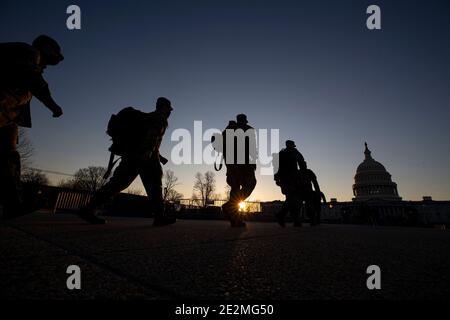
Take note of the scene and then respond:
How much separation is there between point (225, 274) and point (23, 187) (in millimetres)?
3141

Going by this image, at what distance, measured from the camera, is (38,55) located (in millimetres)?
2863

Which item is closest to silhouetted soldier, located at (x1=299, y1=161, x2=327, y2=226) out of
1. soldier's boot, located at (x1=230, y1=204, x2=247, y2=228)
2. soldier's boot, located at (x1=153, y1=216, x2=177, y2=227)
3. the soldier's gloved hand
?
soldier's boot, located at (x1=230, y1=204, x2=247, y2=228)

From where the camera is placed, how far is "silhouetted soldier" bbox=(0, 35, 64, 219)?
2660 millimetres

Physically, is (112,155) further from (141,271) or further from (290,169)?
(290,169)

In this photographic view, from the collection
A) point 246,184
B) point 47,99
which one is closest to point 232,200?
point 246,184

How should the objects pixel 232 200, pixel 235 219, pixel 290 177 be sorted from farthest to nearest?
pixel 290 177 → pixel 232 200 → pixel 235 219

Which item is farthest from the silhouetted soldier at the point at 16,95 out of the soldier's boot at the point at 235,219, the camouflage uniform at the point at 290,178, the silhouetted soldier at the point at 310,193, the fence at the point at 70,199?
the fence at the point at 70,199

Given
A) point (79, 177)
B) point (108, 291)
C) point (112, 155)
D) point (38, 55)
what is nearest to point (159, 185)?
point (112, 155)

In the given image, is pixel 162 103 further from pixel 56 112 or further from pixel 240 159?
pixel 240 159

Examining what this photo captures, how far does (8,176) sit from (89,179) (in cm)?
6853

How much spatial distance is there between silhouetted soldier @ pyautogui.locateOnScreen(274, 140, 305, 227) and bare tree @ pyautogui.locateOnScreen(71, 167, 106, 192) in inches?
2522

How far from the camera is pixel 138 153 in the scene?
3877 mm

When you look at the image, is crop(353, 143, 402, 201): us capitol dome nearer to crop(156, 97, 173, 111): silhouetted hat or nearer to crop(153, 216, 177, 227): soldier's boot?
crop(153, 216, 177, 227): soldier's boot
